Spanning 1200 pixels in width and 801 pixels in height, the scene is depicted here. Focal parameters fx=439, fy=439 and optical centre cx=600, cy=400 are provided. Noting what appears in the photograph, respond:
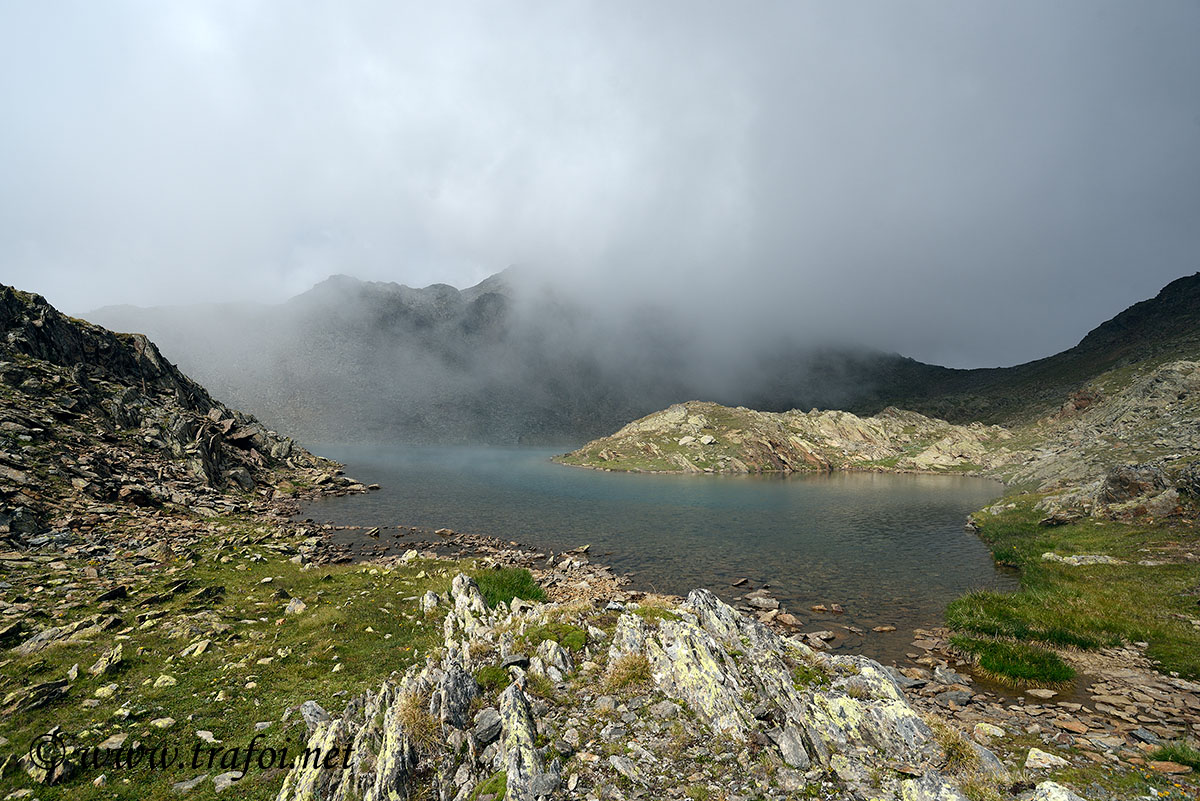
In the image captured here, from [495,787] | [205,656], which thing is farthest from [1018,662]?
[205,656]

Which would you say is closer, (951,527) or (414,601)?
(414,601)

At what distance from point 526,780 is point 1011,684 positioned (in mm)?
24176

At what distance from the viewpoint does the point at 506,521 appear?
65.0 m

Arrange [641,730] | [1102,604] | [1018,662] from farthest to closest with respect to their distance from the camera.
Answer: [1102,604]
[1018,662]
[641,730]

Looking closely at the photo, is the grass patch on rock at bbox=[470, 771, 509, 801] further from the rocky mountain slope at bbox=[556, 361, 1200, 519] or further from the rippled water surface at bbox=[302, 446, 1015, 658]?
the rocky mountain slope at bbox=[556, 361, 1200, 519]

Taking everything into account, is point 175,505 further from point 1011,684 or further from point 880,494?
point 880,494

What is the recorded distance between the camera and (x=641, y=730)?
11156mm

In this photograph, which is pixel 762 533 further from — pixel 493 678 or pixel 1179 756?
pixel 493 678

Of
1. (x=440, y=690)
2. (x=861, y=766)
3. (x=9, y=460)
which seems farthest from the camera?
(x=9, y=460)

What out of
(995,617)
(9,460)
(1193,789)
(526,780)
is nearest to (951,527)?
(995,617)

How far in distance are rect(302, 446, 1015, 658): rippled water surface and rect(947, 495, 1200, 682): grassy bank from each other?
3.49 metres

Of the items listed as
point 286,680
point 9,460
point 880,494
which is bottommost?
point 880,494

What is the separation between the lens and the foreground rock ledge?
9.43m

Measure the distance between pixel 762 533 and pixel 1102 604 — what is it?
3462cm
